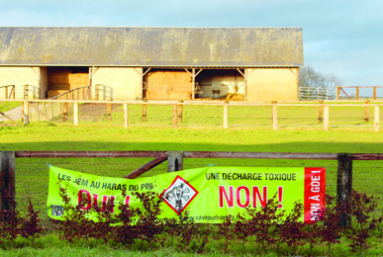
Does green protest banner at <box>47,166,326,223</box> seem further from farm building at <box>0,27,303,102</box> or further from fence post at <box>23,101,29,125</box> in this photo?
farm building at <box>0,27,303,102</box>

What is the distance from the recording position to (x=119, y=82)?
122ft

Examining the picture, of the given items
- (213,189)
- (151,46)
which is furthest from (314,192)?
(151,46)

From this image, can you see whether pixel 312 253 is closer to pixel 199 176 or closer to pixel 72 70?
pixel 199 176

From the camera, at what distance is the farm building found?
3638 centimetres

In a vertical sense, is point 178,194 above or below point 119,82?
below

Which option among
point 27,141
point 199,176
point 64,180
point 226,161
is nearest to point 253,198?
point 199,176

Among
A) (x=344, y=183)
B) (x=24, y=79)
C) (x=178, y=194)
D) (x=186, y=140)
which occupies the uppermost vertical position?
(x=24, y=79)

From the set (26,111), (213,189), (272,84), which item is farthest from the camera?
(272,84)

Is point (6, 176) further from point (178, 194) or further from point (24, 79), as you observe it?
point (24, 79)

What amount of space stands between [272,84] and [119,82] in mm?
12133

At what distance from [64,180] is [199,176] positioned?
1709mm

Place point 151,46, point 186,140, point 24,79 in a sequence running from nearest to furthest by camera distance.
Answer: point 186,140
point 24,79
point 151,46

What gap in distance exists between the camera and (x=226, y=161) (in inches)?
441

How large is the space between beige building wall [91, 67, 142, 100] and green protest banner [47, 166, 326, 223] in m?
31.3
